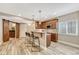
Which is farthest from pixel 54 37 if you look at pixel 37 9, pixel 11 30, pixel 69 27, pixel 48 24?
pixel 11 30

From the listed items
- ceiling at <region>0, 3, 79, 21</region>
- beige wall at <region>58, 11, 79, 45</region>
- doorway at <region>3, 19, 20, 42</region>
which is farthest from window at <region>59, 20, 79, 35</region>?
doorway at <region>3, 19, 20, 42</region>

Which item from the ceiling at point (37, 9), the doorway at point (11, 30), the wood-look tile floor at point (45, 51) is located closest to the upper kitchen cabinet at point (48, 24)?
the ceiling at point (37, 9)

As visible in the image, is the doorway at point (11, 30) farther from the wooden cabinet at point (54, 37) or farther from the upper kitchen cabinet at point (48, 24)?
the wooden cabinet at point (54, 37)

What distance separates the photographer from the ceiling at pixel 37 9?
3555 mm

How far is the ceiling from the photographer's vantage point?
3555 millimetres

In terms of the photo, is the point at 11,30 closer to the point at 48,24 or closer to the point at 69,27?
the point at 48,24

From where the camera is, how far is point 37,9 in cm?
362

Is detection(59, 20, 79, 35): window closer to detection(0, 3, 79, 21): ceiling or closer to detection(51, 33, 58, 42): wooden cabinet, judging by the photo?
detection(51, 33, 58, 42): wooden cabinet

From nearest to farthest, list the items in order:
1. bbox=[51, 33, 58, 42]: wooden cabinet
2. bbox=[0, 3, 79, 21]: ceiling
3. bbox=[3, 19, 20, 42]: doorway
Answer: bbox=[0, 3, 79, 21]: ceiling
bbox=[51, 33, 58, 42]: wooden cabinet
bbox=[3, 19, 20, 42]: doorway

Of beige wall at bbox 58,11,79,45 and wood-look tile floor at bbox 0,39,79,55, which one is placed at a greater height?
beige wall at bbox 58,11,79,45

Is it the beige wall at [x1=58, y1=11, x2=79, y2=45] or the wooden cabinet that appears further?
the wooden cabinet

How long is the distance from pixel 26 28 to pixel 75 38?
5.00 ft

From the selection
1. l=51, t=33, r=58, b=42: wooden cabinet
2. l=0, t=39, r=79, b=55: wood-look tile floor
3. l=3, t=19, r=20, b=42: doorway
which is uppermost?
l=3, t=19, r=20, b=42: doorway
